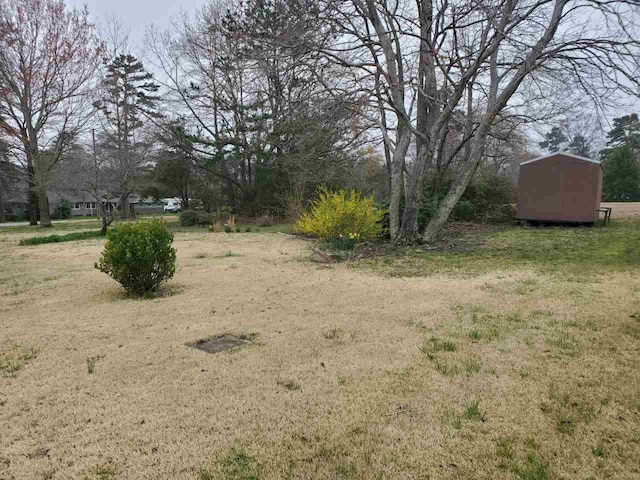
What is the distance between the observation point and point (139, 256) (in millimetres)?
5199

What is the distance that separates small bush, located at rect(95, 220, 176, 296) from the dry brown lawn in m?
0.32

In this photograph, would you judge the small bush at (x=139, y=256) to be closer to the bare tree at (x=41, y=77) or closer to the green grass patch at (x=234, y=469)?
the green grass patch at (x=234, y=469)

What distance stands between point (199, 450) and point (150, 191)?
102ft

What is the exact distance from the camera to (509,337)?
3605mm

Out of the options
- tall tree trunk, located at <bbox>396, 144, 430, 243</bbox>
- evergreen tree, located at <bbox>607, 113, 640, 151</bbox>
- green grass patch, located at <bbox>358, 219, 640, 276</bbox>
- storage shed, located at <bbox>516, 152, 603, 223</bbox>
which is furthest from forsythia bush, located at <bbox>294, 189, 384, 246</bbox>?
evergreen tree, located at <bbox>607, 113, 640, 151</bbox>

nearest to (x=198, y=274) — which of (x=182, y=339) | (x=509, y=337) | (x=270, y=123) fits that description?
(x=182, y=339)

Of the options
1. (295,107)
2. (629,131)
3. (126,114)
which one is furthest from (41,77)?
(629,131)

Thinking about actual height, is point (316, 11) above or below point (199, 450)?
above

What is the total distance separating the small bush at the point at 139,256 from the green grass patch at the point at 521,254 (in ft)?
11.6

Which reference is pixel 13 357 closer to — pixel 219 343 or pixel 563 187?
pixel 219 343

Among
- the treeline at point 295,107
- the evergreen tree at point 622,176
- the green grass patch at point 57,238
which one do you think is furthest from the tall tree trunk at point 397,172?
the evergreen tree at point 622,176

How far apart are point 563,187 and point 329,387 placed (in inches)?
557

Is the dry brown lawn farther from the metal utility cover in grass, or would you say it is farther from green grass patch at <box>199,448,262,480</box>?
the metal utility cover in grass

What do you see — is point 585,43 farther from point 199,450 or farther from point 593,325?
point 199,450
